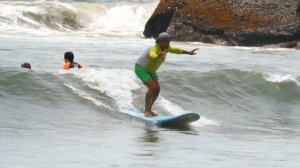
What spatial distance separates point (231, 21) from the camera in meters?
26.3

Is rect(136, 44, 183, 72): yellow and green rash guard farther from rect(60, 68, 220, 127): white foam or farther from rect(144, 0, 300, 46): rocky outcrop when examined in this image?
rect(144, 0, 300, 46): rocky outcrop

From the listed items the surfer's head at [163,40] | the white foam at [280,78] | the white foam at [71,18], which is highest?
the surfer's head at [163,40]

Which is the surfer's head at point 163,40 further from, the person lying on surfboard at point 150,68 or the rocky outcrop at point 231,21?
the rocky outcrop at point 231,21

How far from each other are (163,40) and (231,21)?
13.3 m

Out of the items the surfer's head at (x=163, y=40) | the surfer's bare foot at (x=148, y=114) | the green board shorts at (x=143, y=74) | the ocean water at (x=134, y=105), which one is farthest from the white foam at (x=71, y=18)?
the surfer's head at (x=163, y=40)

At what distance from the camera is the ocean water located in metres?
9.89

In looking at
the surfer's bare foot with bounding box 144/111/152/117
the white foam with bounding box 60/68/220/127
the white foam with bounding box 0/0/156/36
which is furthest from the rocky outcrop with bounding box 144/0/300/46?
the surfer's bare foot with bounding box 144/111/152/117

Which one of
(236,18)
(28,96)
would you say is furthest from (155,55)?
(236,18)

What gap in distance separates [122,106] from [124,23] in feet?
65.8

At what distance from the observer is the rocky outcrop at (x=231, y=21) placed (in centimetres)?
2612

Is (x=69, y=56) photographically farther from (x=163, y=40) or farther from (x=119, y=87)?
(x=163, y=40)

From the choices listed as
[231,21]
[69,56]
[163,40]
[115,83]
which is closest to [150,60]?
[163,40]

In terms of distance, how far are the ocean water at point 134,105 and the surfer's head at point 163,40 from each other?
4.34 ft

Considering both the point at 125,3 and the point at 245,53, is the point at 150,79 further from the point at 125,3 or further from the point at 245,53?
the point at 125,3
